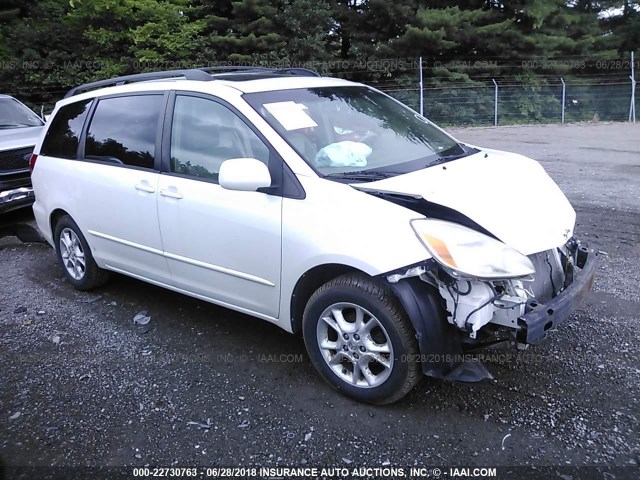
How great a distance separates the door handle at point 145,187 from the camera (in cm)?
402

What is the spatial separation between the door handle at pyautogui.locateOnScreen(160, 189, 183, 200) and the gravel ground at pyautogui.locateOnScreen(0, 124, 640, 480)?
1.05 metres

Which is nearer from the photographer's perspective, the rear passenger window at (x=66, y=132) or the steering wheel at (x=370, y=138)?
the steering wheel at (x=370, y=138)

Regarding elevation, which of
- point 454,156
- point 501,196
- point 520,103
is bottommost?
point 501,196

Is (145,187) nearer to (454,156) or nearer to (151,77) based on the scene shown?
(151,77)

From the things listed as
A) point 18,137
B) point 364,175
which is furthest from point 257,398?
point 18,137

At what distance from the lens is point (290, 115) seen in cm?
363

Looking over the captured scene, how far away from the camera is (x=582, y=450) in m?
2.76

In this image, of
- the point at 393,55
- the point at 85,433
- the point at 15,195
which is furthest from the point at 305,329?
the point at 393,55

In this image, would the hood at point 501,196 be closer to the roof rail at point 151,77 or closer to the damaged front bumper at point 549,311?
the damaged front bumper at point 549,311

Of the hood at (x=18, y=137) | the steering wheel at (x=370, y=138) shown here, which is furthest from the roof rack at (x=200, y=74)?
the hood at (x=18, y=137)

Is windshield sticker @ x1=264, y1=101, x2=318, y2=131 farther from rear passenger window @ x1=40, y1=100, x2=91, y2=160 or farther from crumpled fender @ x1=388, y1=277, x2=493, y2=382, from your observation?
rear passenger window @ x1=40, y1=100, x2=91, y2=160

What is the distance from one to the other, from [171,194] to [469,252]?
2101 millimetres

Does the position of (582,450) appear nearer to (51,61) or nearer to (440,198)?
(440,198)

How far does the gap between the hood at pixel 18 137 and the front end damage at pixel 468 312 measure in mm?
6723
